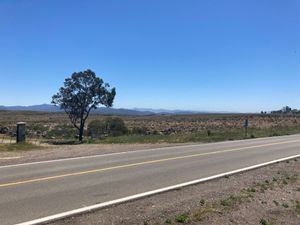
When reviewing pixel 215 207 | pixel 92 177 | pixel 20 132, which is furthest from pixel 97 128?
pixel 215 207

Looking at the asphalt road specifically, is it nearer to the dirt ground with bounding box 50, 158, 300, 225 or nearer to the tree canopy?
the dirt ground with bounding box 50, 158, 300, 225

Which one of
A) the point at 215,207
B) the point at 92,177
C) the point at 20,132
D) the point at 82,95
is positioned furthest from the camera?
the point at 82,95

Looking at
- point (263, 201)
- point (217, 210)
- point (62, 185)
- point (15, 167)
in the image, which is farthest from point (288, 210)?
point (15, 167)

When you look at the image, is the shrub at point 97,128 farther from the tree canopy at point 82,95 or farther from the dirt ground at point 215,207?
the dirt ground at point 215,207

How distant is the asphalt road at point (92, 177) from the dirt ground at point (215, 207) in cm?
75

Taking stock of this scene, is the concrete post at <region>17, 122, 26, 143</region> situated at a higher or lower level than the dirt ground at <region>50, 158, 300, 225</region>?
higher

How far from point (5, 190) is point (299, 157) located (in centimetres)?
1303

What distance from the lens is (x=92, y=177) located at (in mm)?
12422

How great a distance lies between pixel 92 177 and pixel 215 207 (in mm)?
4281

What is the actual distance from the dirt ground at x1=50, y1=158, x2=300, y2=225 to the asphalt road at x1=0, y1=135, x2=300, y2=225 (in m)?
0.75

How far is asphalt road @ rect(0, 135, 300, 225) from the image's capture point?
894cm

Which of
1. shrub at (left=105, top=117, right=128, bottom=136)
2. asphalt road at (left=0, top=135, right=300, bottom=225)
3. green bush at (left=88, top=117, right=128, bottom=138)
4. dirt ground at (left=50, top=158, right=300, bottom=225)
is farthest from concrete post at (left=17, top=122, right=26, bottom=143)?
shrub at (left=105, top=117, right=128, bottom=136)

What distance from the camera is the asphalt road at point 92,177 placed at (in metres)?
8.94

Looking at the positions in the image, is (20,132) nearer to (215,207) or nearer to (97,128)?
(215,207)
